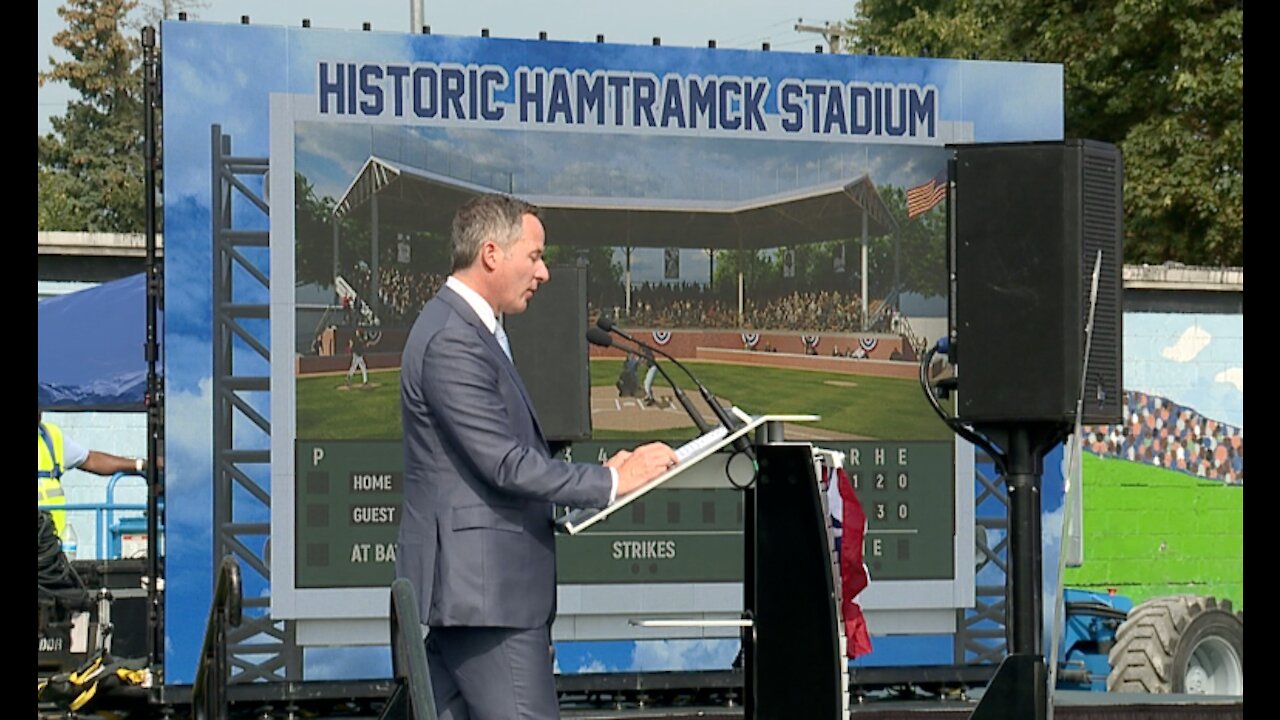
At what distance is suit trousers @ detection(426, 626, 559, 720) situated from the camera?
4.86 metres

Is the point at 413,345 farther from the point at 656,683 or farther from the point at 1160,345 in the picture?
the point at 1160,345

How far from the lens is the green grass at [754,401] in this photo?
951 cm

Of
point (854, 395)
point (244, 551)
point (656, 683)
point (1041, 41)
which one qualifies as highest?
point (1041, 41)

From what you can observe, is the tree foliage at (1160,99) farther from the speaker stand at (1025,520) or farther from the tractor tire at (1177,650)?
the speaker stand at (1025,520)

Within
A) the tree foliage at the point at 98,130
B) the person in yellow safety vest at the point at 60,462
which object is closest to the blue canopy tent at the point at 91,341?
the person in yellow safety vest at the point at 60,462

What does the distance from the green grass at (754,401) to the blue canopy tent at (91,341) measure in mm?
3158

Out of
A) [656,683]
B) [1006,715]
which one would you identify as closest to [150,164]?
[656,683]

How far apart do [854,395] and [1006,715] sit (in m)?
4.56

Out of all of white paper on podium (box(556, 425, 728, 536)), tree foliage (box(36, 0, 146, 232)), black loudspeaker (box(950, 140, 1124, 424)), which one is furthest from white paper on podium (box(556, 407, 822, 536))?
tree foliage (box(36, 0, 146, 232))

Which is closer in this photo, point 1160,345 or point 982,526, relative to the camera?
point 982,526

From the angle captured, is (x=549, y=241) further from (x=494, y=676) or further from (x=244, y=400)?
(x=494, y=676)

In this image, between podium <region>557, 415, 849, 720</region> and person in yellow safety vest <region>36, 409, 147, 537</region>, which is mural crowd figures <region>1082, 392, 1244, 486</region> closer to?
person in yellow safety vest <region>36, 409, 147, 537</region>

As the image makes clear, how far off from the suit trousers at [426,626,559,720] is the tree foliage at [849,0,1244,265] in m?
20.3

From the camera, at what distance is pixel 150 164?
9289 mm
